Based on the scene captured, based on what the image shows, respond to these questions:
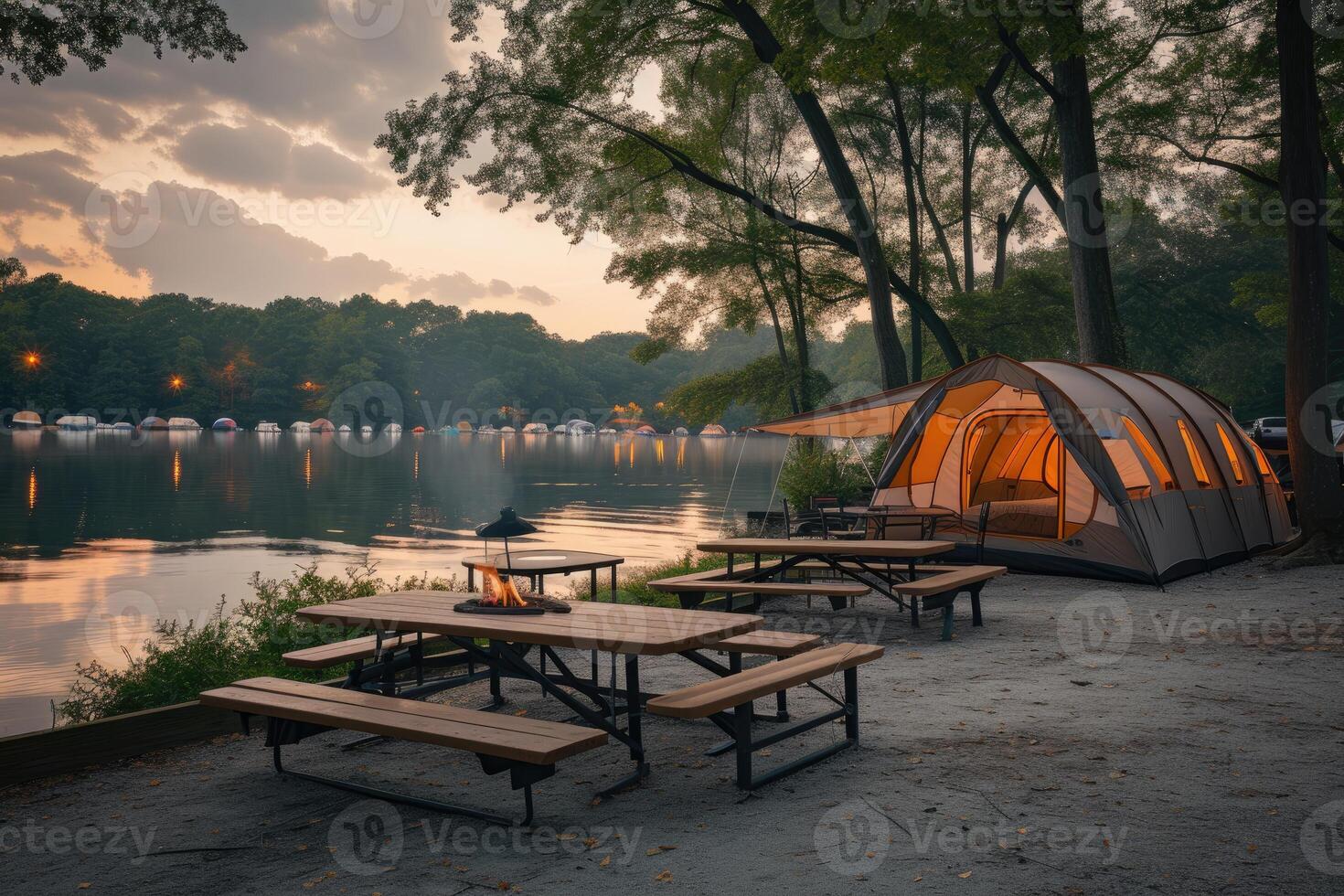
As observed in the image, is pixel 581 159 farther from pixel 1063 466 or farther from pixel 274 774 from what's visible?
pixel 274 774

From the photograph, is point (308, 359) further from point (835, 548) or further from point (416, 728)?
point (416, 728)

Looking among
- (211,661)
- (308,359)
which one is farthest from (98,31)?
(308,359)

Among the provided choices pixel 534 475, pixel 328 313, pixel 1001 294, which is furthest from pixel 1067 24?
pixel 328 313

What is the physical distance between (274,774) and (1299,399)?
41.3 ft

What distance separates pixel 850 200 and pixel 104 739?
16.0 m

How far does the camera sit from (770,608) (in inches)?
420

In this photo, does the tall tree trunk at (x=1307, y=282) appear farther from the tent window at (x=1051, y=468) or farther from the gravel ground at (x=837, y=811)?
the gravel ground at (x=837, y=811)

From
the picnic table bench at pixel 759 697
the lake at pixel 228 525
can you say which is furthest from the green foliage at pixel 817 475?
the picnic table bench at pixel 759 697

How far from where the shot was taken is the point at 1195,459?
41.9 feet

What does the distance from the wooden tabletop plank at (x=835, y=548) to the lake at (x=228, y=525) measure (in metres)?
5.71

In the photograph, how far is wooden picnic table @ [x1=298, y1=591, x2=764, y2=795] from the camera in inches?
182

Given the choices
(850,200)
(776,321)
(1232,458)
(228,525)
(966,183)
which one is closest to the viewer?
(1232,458)

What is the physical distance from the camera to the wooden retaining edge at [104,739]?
492 cm

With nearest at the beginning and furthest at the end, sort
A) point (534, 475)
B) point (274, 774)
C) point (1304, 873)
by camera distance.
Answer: point (1304, 873) < point (274, 774) < point (534, 475)
